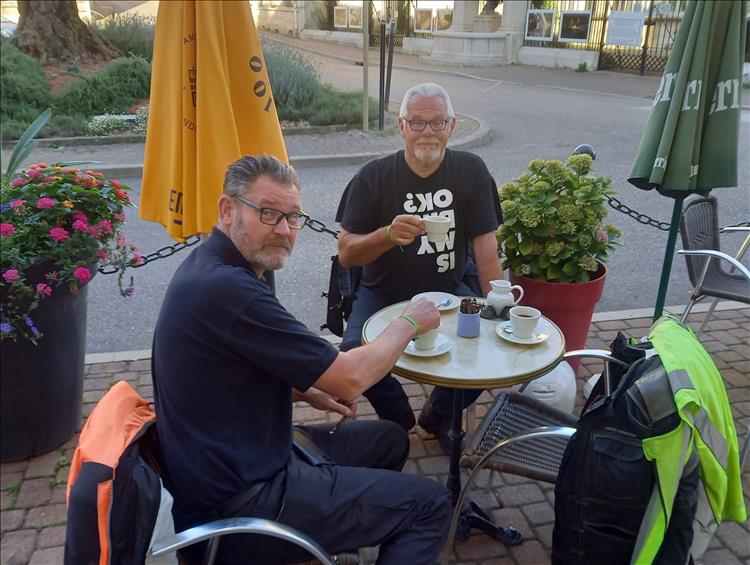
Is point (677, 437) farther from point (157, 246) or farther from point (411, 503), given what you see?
point (157, 246)

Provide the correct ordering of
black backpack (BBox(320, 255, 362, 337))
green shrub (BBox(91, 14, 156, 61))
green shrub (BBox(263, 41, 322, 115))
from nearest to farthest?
black backpack (BBox(320, 255, 362, 337)) < green shrub (BBox(263, 41, 322, 115)) < green shrub (BBox(91, 14, 156, 61))

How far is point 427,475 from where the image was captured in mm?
3148

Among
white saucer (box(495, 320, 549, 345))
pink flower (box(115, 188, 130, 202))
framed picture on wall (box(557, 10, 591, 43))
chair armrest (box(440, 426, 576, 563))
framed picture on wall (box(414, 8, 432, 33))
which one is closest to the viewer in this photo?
chair armrest (box(440, 426, 576, 563))

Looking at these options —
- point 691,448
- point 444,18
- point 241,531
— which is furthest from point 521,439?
point 444,18

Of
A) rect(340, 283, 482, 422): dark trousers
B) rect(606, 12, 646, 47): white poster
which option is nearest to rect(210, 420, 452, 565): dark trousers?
rect(340, 283, 482, 422): dark trousers

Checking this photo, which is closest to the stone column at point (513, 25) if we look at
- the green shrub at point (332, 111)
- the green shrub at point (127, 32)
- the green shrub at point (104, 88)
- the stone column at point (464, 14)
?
the stone column at point (464, 14)

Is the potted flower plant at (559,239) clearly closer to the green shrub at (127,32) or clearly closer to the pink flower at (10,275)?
the pink flower at (10,275)

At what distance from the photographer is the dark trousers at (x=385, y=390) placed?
122 inches

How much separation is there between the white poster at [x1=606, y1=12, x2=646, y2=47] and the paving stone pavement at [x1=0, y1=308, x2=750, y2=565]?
17519mm

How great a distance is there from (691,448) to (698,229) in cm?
274

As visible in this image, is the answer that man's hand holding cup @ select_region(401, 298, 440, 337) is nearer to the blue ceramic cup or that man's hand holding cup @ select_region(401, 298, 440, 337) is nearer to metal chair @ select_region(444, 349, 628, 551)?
the blue ceramic cup

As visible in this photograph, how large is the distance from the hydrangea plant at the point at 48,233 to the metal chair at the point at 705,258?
10.9ft

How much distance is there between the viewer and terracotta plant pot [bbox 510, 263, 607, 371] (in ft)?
11.9

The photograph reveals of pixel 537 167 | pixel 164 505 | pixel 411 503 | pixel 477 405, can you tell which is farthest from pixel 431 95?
pixel 164 505
